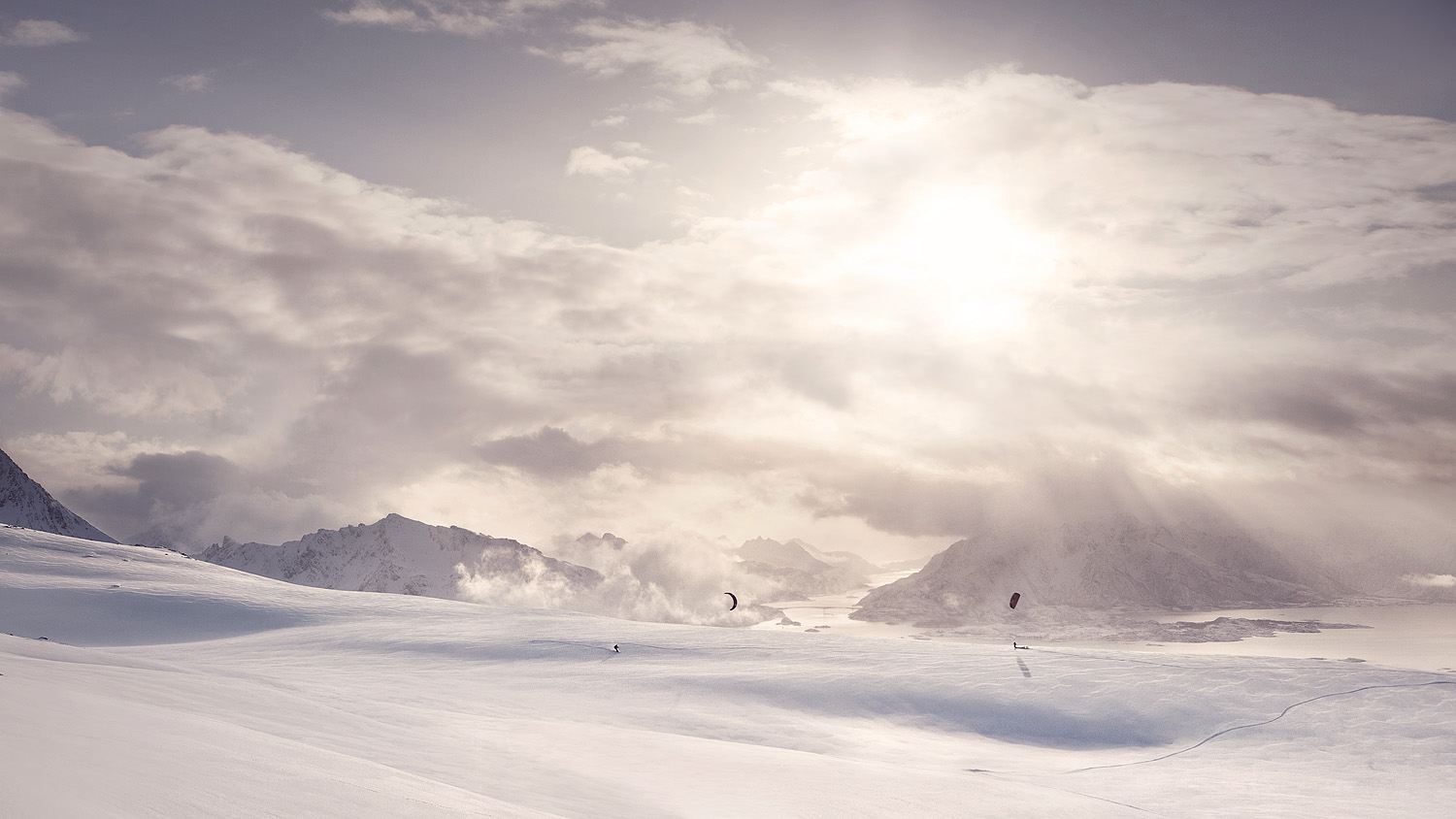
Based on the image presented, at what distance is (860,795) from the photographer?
17.5m

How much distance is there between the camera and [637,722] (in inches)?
1088

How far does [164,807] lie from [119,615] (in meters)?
55.6

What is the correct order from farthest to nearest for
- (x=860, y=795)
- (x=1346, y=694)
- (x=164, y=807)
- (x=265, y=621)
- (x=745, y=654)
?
(x=265, y=621) < (x=745, y=654) < (x=1346, y=694) < (x=860, y=795) < (x=164, y=807)

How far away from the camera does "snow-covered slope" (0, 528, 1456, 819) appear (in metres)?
9.12

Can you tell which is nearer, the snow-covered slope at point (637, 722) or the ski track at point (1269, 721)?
the snow-covered slope at point (637, 722)

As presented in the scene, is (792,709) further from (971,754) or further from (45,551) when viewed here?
(45,551)

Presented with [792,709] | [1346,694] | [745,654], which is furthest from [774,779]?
[1346,694]

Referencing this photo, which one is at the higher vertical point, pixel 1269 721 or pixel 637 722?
pixel 1269 721

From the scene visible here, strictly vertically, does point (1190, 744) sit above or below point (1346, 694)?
below

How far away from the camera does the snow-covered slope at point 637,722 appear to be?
9117 mm

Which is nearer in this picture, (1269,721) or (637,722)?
(637,722)

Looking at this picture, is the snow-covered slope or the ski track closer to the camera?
the snow-covered slope

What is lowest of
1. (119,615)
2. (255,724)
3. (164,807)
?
(119,615)

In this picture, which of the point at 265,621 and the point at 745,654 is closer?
the point at 745,654
